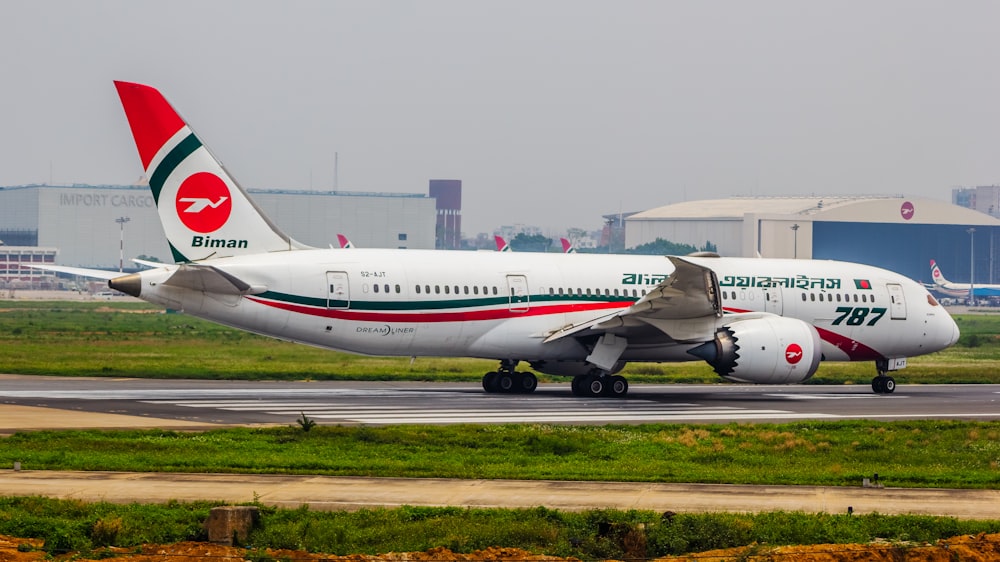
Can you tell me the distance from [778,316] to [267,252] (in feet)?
48.3

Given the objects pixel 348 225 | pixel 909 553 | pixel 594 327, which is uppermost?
pixel 348 225

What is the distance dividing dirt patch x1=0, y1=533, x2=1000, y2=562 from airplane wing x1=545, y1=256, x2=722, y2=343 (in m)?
19.0

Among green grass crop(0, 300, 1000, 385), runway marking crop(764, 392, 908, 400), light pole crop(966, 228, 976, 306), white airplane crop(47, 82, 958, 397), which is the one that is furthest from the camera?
light pole crop(966, 228, 976, 306)

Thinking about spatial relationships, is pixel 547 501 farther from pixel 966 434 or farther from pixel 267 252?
pixel 267 252

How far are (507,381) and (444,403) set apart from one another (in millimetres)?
4653

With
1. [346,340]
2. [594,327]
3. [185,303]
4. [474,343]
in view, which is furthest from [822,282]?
[185,303]

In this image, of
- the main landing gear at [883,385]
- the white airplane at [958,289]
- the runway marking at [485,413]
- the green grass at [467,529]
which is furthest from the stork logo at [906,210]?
the green grass at [467,529]

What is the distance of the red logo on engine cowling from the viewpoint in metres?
33.6

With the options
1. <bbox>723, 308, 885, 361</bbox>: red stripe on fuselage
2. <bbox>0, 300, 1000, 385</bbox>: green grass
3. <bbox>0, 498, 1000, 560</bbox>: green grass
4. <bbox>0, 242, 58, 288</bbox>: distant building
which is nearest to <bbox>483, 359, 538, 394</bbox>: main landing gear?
<bbox>0, 300, 1000, 385</bbox>: green grass

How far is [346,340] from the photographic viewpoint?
1367 inches

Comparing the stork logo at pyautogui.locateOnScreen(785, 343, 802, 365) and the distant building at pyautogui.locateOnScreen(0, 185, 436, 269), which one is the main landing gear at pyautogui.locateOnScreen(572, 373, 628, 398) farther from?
the distant building at pyautogui.locateOnScreen(0, 185, 436, 269)

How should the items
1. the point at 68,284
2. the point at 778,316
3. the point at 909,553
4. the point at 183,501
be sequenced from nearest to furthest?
1. the point at 909,553
2. the point at 183,501
3. the point at 778,316
4. the point at 68,284

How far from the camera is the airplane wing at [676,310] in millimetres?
34812

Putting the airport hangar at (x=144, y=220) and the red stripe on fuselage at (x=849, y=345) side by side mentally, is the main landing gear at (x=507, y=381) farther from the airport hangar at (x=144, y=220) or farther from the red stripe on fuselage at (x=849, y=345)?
the airport hangar at (x=144, y=220)
